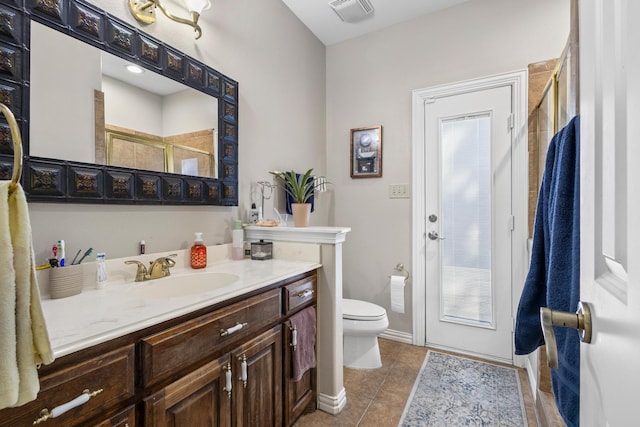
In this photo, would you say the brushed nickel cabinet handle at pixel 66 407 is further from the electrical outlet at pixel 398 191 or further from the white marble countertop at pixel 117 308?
the electrical outlet at pixel 398 191

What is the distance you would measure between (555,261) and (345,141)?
2267 millimetres

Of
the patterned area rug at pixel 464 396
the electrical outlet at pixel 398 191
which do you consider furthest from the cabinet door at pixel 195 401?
the electrical outlet at pixel 398 191

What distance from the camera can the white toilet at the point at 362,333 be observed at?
205 cm

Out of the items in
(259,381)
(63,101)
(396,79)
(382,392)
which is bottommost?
(382,392)

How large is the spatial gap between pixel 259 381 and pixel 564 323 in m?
1.14

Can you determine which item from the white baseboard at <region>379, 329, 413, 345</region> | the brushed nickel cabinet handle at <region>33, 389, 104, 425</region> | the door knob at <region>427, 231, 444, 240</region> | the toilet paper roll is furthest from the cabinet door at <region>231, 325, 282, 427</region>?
the door knob at <region>427, 231, 444, 240</region>

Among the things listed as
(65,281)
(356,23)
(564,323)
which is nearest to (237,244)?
(65,281)

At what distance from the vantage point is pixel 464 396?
181 cm

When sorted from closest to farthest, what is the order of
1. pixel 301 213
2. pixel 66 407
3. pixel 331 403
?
pixel 66 407 < pixel 331 403 < pixel 301 213

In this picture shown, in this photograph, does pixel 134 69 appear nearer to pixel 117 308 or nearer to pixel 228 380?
pixel 117 308

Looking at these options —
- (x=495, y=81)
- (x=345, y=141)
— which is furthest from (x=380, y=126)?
(x=495, y=81)

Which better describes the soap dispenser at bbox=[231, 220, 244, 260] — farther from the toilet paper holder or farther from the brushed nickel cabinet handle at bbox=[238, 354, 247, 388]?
the toilet paper holder

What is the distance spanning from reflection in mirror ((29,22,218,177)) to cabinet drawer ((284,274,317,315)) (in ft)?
2.62

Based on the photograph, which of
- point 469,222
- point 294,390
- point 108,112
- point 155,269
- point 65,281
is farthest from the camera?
point 469,222
